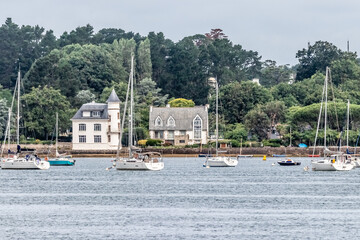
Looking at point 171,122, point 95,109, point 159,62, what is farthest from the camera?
point 159,62

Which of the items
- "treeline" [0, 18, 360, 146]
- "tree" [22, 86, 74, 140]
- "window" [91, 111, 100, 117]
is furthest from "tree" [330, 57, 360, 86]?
"window" [91, 111, 100, 117]

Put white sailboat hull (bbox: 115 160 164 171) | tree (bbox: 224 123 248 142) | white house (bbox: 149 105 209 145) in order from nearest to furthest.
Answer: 1. white sailboat hull (bbox: 115 160 164 171)
2. tree (bbox: 224 123 248 142)
3. white house (bbox: 149 105 209 145)

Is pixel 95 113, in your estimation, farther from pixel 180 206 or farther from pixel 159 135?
pixel 180 206

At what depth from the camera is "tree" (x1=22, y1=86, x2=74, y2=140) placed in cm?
14175

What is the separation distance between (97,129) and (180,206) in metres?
80.3

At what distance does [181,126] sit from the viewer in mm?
141375

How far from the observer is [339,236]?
153ft

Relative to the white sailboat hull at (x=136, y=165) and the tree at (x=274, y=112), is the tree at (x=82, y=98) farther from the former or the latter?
the white sailboat hull at (x=136, y=165)

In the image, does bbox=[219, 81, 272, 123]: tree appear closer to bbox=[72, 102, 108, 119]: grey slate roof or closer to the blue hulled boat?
bbox=[72, 102, 108, 119]: grey slate roof

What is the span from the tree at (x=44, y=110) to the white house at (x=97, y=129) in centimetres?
521

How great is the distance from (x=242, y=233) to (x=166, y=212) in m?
9.15

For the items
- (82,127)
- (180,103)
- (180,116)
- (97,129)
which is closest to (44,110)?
(82,127)

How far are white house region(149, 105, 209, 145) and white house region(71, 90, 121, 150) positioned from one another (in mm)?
6069

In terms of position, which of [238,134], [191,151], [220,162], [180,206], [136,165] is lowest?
[180,206]
